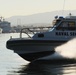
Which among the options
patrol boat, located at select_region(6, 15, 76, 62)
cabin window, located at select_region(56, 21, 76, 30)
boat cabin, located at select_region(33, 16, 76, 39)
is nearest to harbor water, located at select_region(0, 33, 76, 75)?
patrol boat, located at select_region(6, 15, 76, 62)

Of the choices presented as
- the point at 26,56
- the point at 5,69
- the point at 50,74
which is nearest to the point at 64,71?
the point at 50,74

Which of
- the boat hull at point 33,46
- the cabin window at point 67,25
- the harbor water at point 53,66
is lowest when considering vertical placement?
the harbor water at point 53,66

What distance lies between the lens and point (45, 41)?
84.8 ft

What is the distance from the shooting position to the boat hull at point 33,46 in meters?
25.9

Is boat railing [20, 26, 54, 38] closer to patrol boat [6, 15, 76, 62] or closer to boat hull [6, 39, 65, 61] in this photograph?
patrol boat [6, 15, 76, 62]

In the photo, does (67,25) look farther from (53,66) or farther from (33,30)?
(53,66)

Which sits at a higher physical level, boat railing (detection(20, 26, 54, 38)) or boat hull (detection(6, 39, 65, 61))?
boat railing (detection(20, 26, 54, 38))

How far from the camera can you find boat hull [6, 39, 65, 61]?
1018 inches

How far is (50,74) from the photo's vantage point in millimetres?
21250

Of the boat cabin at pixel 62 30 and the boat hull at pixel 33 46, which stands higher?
the boat cabin at pixel 62 30

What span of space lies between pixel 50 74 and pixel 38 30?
6485 millimetres

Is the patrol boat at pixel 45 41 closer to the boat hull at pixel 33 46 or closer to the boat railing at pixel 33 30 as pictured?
the boat hull at pixel 33 46

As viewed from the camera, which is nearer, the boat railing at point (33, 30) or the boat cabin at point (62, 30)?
the boat cabin at point (62, 30)

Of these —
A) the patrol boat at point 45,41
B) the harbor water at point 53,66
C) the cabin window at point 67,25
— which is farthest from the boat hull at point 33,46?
the cabin window at point 67,25
